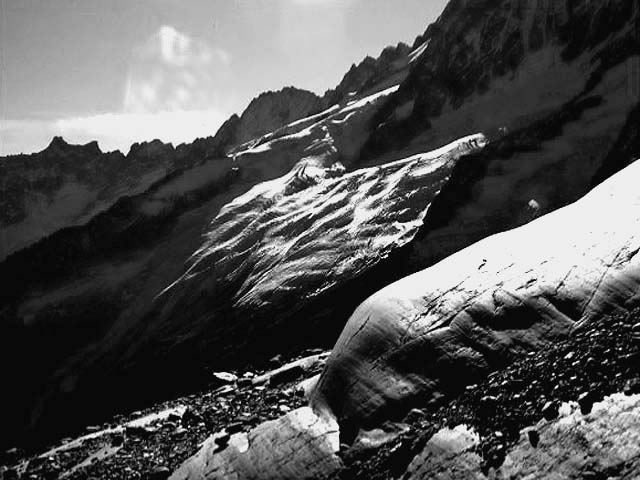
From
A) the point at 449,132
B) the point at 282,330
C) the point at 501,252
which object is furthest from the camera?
the point at 449,132

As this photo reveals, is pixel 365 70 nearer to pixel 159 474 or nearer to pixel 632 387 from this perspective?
pixel 159 474

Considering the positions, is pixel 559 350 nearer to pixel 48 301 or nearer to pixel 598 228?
pixel 598 228

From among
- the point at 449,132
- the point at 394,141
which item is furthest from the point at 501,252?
the point at 394,141

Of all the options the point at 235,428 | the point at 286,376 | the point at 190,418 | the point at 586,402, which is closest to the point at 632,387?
the point at 586,402

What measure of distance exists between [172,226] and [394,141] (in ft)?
147

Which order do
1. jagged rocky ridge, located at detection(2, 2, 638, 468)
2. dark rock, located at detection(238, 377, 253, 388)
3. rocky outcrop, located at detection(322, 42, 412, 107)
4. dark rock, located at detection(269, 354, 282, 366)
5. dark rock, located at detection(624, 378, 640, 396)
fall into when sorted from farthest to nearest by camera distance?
1. rocky outcrop, located at detection(322, 42, 412, 107)
2. jagged rocky ridge, located at detection(2, 2, 638, 468)
3. dark rock, located at detection(269, 354, 282, 366)
4. dark rock, located at detection(238, 377, 253, 388)
5. dark rock, located at detection(624, 378, 640, 396)

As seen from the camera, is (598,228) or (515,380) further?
(598,228)

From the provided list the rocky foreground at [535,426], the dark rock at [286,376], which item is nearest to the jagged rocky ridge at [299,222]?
the dark rock at [286,376]

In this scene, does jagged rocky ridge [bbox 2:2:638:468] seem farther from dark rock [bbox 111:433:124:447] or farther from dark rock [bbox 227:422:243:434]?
dark rock [bbox 227:422:243:434]

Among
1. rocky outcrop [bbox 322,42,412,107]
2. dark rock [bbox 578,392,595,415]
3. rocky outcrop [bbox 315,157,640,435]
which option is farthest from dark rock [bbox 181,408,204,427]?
rocky outcrop [bbox 322,42,412,107]

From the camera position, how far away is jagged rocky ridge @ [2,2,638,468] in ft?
182

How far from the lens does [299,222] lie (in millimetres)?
71625

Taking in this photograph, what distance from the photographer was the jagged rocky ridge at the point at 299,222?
5547cm

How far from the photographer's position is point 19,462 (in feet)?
137
